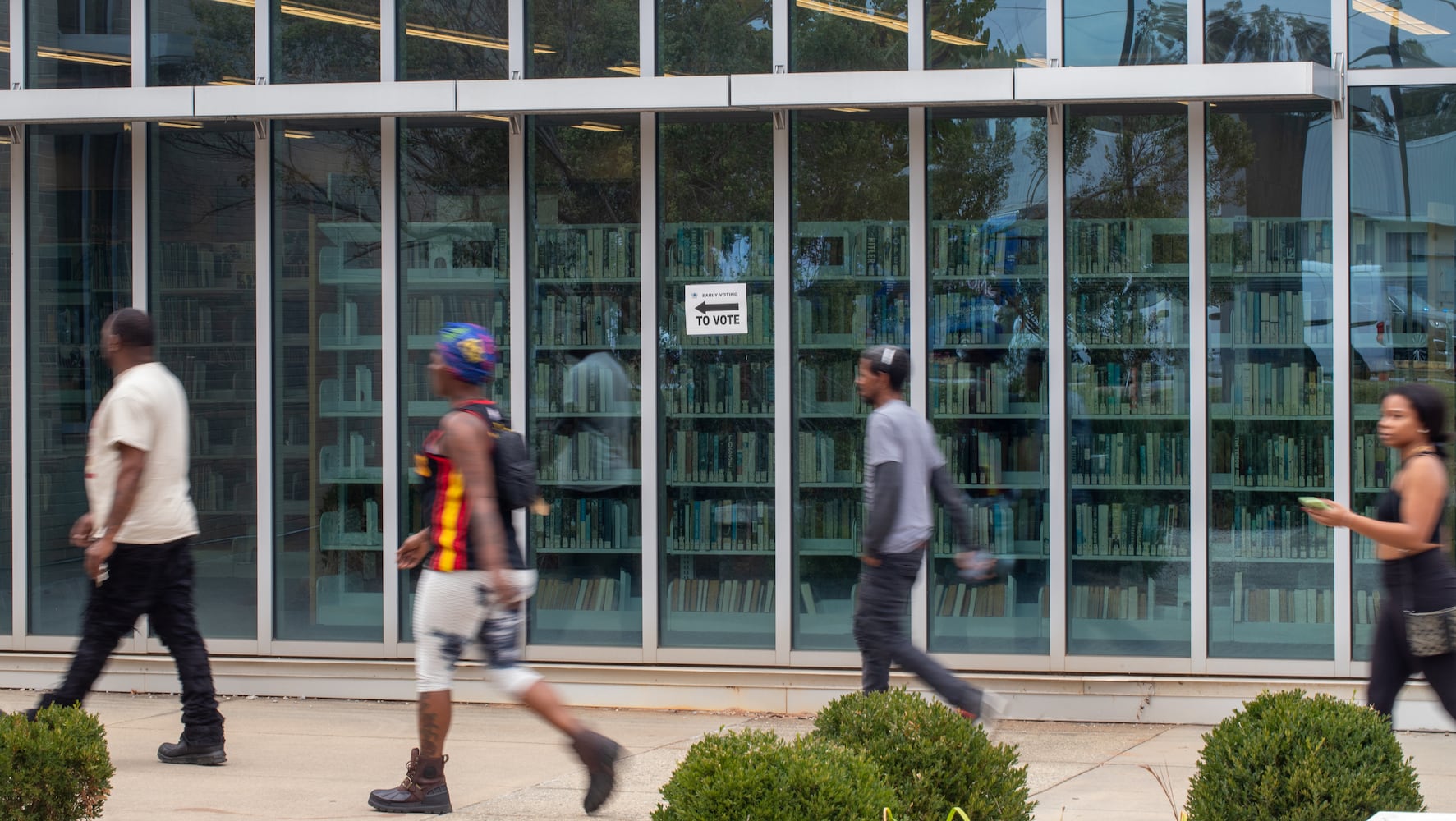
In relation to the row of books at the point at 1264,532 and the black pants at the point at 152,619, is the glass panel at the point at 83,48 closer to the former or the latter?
the black pants at the point at 152,619

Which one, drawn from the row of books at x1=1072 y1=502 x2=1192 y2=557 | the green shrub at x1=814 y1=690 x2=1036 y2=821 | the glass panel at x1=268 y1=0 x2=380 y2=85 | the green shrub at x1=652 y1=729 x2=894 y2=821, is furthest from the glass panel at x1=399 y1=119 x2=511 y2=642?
the green shrub at x1=652 y1=729 x2=894 y2=821

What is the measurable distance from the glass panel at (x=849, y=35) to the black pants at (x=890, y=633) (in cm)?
314

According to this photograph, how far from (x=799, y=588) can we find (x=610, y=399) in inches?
60.3

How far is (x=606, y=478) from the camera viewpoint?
8.45 metres

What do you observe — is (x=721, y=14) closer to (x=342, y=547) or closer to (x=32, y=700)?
(x=342, y=547)

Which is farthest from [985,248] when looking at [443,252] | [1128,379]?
[443,252]

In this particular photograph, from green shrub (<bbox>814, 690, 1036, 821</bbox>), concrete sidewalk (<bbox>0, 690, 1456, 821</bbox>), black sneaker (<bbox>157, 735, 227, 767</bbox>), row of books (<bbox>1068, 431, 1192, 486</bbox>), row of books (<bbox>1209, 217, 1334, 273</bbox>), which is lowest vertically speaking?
concrete sidewalk (<bbox>0, 690, 1456, 821</bbox>)

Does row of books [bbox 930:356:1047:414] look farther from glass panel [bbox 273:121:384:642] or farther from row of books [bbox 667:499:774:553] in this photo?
glass panel [bbox 273:121:384:642]

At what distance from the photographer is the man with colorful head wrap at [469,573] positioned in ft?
17.4

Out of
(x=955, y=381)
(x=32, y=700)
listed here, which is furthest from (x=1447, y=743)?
(x=32, y=700)

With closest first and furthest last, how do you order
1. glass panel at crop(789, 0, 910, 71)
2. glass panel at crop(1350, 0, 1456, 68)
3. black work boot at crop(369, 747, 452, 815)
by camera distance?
black work boot at crop(369, 747, 452, 815) → glass panel at crop(1350, 0, 1456, 68) → glass panel at crop(789, 0, 910, 71)

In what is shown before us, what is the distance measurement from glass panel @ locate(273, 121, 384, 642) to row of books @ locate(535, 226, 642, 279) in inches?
40.3

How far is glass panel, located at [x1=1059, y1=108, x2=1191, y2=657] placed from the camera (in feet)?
26.0

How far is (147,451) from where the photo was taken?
20.1ft
